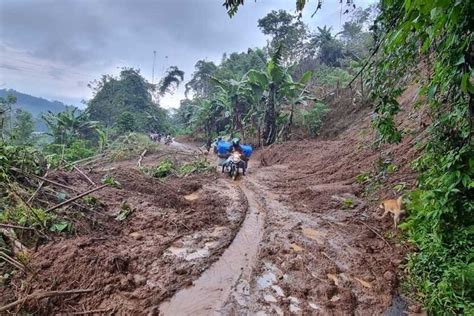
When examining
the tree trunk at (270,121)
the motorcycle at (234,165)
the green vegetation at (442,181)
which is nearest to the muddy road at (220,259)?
the green vegetation at (442,181)

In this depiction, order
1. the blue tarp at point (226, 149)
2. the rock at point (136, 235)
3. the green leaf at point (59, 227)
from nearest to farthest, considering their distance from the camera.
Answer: the green leaf at point (59, 227), the rock at point (136, 235), the blue tarp at point (226, 149)

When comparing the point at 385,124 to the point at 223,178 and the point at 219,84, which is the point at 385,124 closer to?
the point at 223,178

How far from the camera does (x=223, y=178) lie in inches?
410

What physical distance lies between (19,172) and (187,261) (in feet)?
11.1

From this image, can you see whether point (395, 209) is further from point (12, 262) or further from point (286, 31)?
point (286, 31)

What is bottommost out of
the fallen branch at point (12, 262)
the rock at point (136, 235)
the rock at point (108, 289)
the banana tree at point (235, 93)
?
the rock at point (108, 289)

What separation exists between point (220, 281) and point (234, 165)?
6802 mm

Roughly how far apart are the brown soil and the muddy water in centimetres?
1

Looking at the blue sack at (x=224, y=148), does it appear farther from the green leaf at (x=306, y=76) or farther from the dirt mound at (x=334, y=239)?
the green leaf at (x=306, y=76)

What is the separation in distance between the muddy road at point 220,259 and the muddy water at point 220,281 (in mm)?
11

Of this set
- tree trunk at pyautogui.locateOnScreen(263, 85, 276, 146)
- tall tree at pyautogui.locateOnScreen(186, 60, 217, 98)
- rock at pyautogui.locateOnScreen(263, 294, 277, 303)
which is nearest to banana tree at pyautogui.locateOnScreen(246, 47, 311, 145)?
tree trunk at pyautogui.locateOnScreen(263, 85, 276, 146)

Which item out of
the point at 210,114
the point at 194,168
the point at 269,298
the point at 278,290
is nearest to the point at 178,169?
the point at 194,168

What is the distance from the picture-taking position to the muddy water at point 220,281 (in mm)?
3311

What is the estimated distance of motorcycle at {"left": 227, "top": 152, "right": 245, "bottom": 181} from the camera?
10.6 meters
